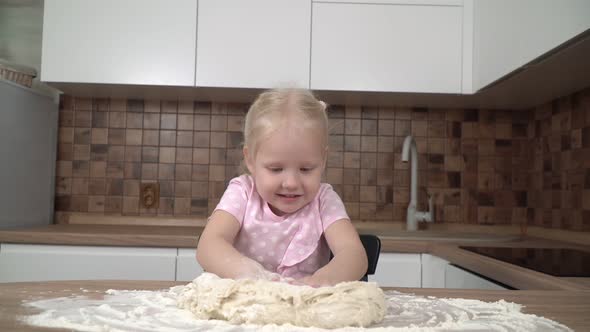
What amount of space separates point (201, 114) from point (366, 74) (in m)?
0.75

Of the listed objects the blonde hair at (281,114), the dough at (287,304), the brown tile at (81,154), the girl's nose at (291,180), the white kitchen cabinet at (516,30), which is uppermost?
the white kitchen cabinet at (516,30)

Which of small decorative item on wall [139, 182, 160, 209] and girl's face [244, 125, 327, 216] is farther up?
girl's face [244, 125, 327, 216]

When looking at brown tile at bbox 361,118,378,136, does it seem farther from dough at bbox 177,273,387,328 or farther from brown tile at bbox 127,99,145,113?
dough at bbox 177,273,387,328

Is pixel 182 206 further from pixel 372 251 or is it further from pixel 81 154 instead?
pixel 372 251

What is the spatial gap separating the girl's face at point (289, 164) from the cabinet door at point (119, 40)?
41.2 inches

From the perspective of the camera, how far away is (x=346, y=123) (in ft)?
7.48

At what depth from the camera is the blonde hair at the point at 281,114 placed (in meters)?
0.96

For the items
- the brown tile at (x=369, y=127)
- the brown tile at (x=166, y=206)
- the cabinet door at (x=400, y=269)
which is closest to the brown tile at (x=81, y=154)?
the brown tile at (x=166, y=206)

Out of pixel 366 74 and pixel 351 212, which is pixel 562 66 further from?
pixel 351 212

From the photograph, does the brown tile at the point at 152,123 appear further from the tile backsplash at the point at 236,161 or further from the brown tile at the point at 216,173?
the brown tile at the point at 216,173

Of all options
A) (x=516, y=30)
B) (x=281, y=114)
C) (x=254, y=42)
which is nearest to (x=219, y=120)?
(x=254, y=42)

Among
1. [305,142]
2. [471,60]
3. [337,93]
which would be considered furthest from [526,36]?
[305,142]

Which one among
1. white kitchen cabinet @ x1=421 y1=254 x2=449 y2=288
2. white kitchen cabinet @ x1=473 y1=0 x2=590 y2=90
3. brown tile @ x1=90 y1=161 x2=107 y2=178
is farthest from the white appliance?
white kitchen cabinet @ x1=473 y1=0 x2=590 y2=90

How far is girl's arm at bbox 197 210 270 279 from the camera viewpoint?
2.72 ft
